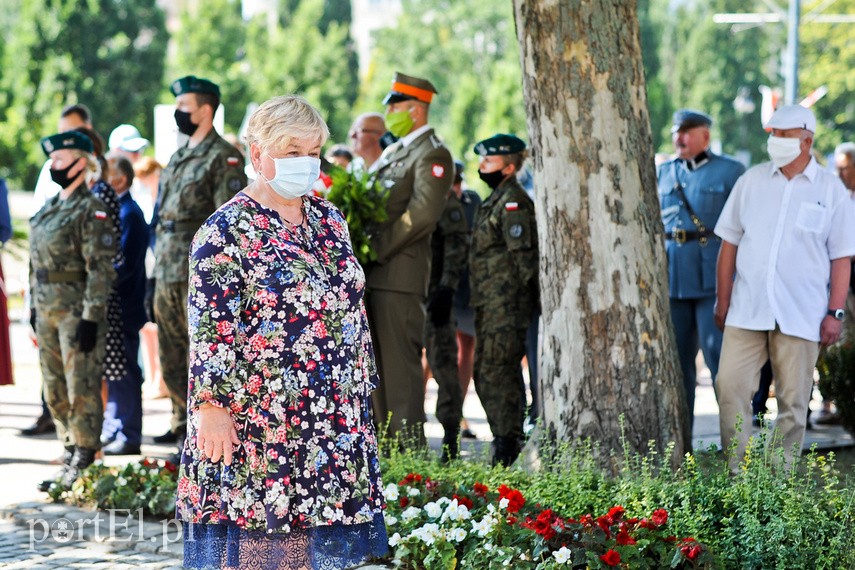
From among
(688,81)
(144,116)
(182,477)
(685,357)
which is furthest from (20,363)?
(688,81)

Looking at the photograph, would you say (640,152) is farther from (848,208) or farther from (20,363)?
(20,363)

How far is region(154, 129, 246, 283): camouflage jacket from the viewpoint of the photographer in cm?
821

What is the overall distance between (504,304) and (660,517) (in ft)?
10.1

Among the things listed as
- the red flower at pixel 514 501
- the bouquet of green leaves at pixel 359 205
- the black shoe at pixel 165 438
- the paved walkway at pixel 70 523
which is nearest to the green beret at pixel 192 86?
the bouquet of green leaves at pixel 359 205

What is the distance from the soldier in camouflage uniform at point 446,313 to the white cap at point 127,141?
3690 mm

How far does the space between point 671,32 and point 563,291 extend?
8129cm

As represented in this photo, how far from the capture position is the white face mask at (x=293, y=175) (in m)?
4.40

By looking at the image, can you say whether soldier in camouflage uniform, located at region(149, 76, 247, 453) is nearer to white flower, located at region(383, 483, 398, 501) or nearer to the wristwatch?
white flower, located at region(383, 483, 398, 501)

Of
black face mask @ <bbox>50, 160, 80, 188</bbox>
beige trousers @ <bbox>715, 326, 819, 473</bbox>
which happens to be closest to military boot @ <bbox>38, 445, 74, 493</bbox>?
black face mask @ <bbox>50, 160, 80, 188</bbox>

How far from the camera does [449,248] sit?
30.4ft

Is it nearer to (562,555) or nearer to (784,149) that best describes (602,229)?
(784,149)

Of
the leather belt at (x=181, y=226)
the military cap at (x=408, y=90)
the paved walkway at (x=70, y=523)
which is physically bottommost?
the paved walkway at (x=70, y=523)

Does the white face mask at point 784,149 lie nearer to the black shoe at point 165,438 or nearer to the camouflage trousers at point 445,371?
the camouflage trousers at point 445,371

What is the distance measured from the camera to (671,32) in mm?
84938
